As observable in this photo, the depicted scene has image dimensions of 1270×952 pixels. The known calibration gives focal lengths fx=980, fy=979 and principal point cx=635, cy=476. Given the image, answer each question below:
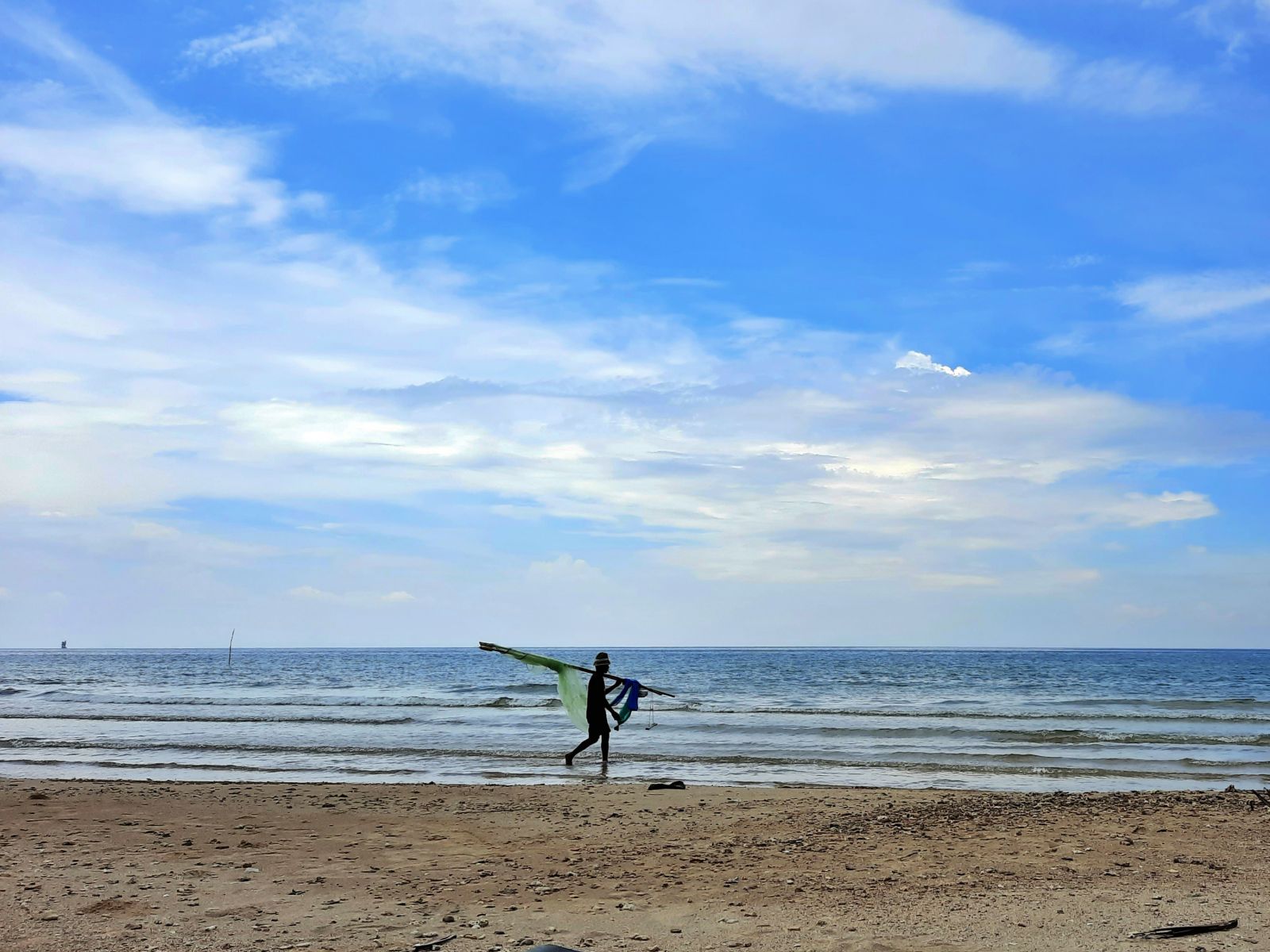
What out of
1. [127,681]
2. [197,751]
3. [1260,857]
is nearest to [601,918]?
[1260,857]

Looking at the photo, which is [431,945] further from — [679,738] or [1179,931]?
[679,738]

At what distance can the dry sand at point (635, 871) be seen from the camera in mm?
6371

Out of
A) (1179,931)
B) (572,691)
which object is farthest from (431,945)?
(572,691)

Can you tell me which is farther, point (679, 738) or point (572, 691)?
point (679, 738)

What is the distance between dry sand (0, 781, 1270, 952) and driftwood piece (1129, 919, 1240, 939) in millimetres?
108

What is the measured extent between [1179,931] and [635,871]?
4020 mm

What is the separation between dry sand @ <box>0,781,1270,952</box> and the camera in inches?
251

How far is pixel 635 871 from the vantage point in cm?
823

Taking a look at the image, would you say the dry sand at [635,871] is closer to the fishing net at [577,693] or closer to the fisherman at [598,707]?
the fisherman at [598,707]

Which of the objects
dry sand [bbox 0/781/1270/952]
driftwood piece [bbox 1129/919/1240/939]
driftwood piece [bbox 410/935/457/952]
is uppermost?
driftwood piece [bbox 1129/919/1240/939]

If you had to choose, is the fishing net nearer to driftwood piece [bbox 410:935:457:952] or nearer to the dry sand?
the dry sand

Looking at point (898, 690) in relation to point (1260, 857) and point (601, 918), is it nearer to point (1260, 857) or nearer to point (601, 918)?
point (1260, 857)

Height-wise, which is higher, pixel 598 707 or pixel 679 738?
pixel 598 707

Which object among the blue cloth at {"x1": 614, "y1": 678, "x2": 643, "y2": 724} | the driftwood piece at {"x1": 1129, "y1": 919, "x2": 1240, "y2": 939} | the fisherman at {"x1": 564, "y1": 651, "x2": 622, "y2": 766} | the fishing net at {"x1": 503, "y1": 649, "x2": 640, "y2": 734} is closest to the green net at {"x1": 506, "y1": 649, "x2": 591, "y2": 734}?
the fishing net at {"x1": 503, "y1": 649, "x2": 640, "y2": 734}
